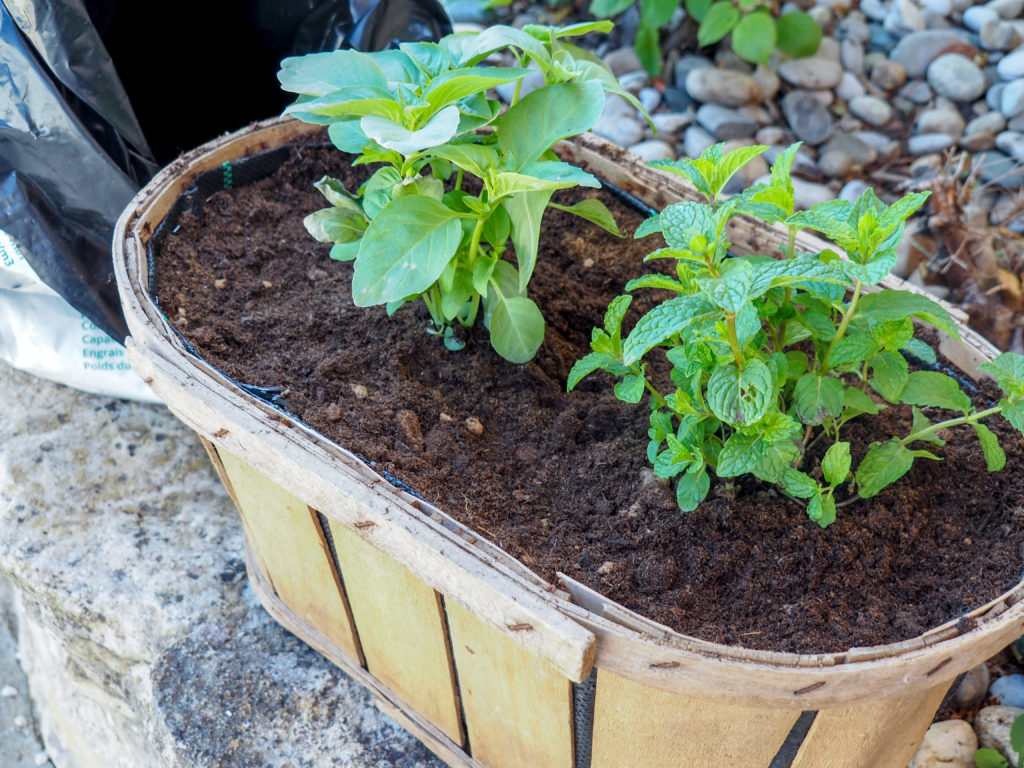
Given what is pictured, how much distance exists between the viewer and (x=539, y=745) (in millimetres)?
1061

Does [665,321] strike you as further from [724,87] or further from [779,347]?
[724,87]

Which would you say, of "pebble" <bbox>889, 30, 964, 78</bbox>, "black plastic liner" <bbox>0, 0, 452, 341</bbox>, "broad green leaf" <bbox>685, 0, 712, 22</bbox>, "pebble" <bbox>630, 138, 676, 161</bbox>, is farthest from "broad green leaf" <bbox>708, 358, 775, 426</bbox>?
"pebble" <bbox>889, 30, 964, 78</bbox>

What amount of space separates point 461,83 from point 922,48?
6.51 ft

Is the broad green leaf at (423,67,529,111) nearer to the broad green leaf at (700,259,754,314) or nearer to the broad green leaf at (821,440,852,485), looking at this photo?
the broad green leaf at (700,259,754,314)

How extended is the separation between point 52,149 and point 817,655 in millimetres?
1285

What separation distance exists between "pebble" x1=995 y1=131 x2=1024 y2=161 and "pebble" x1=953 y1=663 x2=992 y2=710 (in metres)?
1.35

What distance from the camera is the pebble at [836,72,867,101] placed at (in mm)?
2410

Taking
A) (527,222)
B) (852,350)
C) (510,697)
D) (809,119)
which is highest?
(527,222)

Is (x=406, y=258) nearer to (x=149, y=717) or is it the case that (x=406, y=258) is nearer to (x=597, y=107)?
(x=597, y=107)

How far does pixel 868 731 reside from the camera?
92 centimetres

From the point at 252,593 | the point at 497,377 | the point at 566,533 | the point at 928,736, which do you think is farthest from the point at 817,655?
the point at 252,593

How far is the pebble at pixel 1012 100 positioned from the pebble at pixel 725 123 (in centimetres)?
63

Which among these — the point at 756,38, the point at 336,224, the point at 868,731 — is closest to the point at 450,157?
the point at 336,224

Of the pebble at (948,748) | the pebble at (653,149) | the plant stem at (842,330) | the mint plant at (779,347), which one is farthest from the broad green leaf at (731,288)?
the pebble at (653,149)
